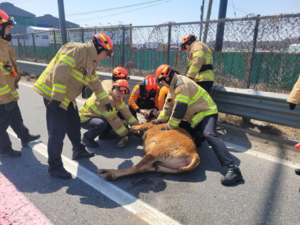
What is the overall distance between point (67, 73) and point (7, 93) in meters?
1.28

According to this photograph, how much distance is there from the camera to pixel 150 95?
4945 millimetres

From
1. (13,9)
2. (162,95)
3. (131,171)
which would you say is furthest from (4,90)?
(13,9)

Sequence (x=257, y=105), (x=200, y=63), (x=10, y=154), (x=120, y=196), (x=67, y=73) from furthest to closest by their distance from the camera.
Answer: (x=200, y=63), (x=257, y=105), (x=10, y=154), (x=67, y=73), (x=120, y=196)

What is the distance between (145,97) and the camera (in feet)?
16.3

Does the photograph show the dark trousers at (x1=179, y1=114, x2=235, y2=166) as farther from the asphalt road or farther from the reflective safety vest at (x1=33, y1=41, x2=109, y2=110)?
the reflective safety vest at (x1=33, y1=41, x2=109, y2=110)

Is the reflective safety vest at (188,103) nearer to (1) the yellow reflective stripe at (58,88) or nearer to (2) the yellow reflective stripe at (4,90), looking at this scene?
(1) the yellow reflective stripe at (58,88)

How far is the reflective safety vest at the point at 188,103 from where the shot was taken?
128 inches

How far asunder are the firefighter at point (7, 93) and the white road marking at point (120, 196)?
105 centimetres

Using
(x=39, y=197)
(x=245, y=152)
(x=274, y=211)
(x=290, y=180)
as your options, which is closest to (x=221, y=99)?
(x=245, y=152)

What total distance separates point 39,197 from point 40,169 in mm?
701

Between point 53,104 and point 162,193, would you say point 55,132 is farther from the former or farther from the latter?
point 162,193

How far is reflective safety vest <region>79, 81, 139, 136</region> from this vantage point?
12.6ft

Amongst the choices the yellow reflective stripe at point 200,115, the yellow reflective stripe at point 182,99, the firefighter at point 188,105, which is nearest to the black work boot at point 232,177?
the firefighter at point 188,105

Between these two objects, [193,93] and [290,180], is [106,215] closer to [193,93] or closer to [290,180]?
[193,93]
